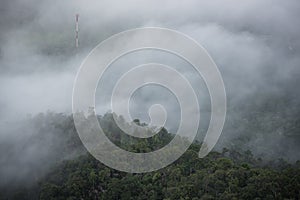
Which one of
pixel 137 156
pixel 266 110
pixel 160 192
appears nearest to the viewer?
pixel 160 192

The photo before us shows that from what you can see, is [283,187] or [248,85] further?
[248,85]

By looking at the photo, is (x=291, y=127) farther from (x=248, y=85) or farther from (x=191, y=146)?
(x=191, y=146)

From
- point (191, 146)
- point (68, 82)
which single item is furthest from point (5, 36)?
point (191, 146)

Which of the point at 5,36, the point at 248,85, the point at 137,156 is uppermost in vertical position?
the point at 5,36

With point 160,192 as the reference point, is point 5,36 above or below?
above

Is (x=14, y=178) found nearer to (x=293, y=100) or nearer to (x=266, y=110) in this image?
(x=266, y=110)

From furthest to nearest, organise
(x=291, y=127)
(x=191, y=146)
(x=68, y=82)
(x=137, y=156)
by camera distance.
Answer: (x=68, y=82) < (x=291, y=127) < (x=191, y=146) < (x=137, y=156)
